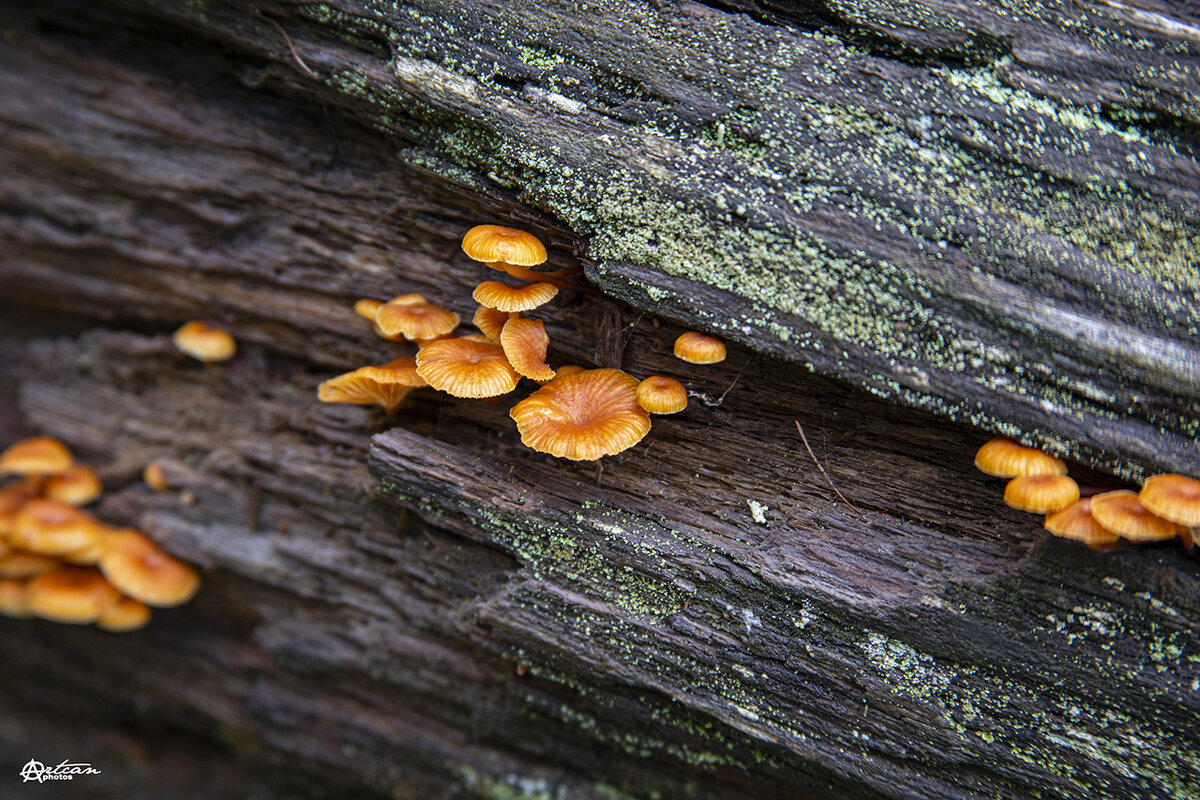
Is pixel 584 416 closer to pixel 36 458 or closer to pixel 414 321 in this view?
pixel 414 321

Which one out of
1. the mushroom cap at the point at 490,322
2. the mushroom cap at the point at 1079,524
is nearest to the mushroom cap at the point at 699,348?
the mushroom cap at the point at 490,322

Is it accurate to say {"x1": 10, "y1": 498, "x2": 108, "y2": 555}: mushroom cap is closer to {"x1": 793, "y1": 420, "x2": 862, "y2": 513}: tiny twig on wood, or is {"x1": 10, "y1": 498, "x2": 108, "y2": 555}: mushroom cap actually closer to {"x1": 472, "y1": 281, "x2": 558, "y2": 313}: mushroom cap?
{"x1": 472, "y1": 281, "x2": 558, "y2": 313}: mushroom cap

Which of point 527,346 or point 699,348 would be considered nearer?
point 699,348

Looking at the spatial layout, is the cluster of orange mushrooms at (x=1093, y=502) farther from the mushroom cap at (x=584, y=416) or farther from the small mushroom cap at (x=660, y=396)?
the mushroom cap at (x=584, y=416)


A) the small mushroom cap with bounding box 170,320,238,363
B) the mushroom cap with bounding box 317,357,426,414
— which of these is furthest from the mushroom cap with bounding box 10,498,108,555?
the mushroom cap with bounding box 317,357,426,414

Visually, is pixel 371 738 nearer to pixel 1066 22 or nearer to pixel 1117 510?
pixel 1117 510

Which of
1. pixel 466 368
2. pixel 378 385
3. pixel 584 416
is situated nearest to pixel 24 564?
pixel 378 385
